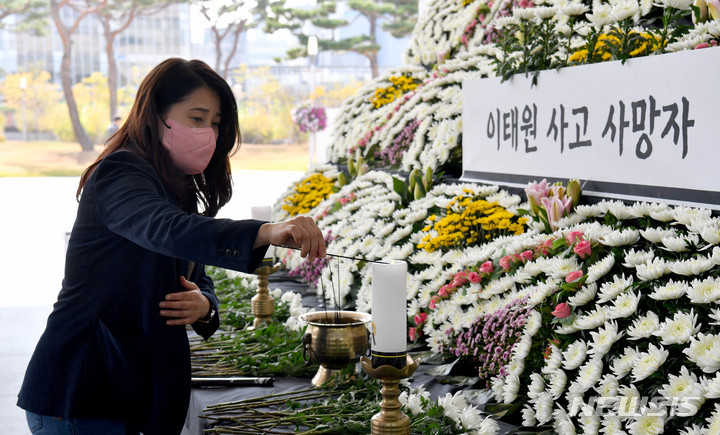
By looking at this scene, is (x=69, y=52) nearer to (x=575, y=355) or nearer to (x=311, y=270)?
(x=311, y=270)

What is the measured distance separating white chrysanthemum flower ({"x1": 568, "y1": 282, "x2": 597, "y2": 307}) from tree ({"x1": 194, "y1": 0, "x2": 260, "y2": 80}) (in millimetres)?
16656

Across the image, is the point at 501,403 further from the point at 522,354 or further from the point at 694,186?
the point at 694,186

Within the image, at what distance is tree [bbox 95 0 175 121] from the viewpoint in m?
17.0

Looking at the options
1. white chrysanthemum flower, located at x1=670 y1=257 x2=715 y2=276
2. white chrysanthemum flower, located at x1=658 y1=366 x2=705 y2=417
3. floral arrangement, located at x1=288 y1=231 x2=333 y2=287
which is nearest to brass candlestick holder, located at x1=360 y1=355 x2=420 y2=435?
white chrysanthemum flower, located at x1=658 y1=366 x2=705 y2=417

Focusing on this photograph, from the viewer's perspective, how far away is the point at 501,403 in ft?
5.82

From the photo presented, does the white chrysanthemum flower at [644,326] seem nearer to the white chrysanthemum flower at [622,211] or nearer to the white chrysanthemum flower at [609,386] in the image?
the white chrysanthemum flower at [609,386]

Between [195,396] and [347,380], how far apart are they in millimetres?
395

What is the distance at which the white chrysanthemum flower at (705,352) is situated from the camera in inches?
50.3

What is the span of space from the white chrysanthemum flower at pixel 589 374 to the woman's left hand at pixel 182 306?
79cm

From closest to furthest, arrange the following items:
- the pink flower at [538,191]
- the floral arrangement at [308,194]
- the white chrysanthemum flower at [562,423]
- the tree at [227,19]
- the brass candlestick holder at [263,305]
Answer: the white chrysanthemum flower at [562,423] → the pink flower at [538,191] → the brass candlestick holder at [263,305] → the floral arrangement at [308,194] → the tree at [227,19]

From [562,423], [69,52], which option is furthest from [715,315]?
[69,52]

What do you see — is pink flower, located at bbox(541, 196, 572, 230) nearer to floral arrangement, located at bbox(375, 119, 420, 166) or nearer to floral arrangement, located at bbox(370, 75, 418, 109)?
floral arrangement, located at bbox(375, 119, 420, 166)

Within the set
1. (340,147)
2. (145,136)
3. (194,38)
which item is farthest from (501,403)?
(194,38)

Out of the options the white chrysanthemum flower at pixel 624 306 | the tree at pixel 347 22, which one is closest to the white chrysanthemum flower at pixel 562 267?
the white chrysanthemum flower at pixel 624 306
